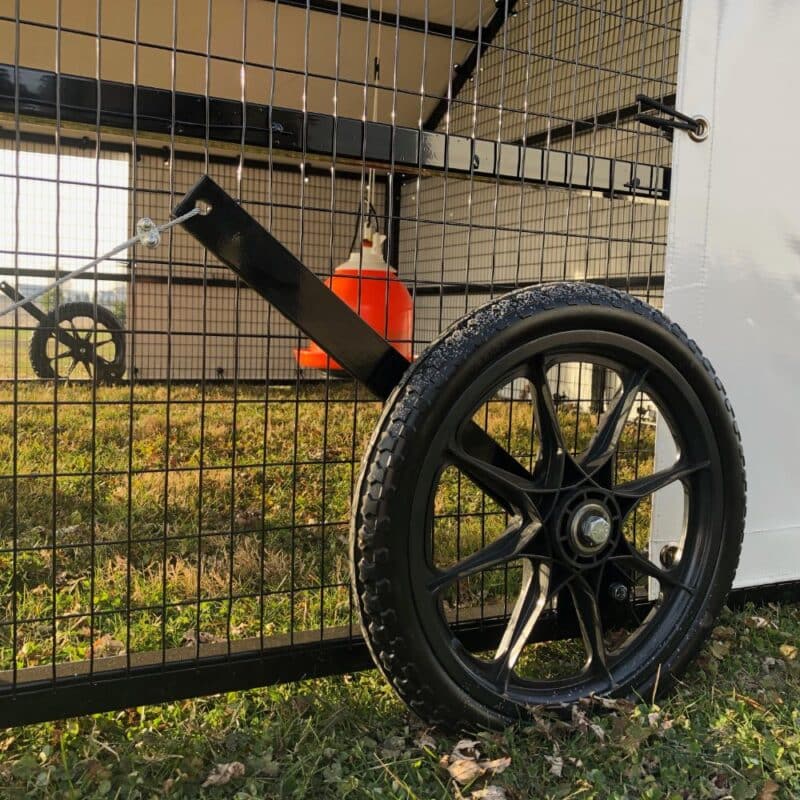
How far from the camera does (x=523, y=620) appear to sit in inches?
60.3

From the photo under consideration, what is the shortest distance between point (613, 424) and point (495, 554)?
39 centimetres

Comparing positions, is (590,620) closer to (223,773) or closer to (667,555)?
(667,555)

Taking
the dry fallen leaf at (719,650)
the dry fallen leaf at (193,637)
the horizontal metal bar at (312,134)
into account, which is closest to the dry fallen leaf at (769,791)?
the dry fallen leaf at (719,650)

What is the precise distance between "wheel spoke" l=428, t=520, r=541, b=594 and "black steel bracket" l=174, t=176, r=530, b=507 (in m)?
0.09

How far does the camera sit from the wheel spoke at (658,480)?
159cm

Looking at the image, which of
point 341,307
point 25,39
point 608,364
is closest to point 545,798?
point 608,364

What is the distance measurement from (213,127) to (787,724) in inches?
68.0

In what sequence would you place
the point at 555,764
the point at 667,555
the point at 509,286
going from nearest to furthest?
1. the point at 555,764
2. the point at 667,555
3. the point at 509,286

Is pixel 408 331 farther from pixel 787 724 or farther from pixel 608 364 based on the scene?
pixel 787 724

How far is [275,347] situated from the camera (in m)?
6.43

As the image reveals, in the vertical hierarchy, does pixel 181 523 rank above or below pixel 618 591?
below

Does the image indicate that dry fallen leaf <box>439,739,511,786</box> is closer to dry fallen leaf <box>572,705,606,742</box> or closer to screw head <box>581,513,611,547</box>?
dry fallen leaf <box>572,705,606,742</box>

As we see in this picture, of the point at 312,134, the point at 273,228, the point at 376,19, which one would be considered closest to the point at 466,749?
the point at 312,134

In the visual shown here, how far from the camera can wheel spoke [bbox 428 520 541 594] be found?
141 centimetres
